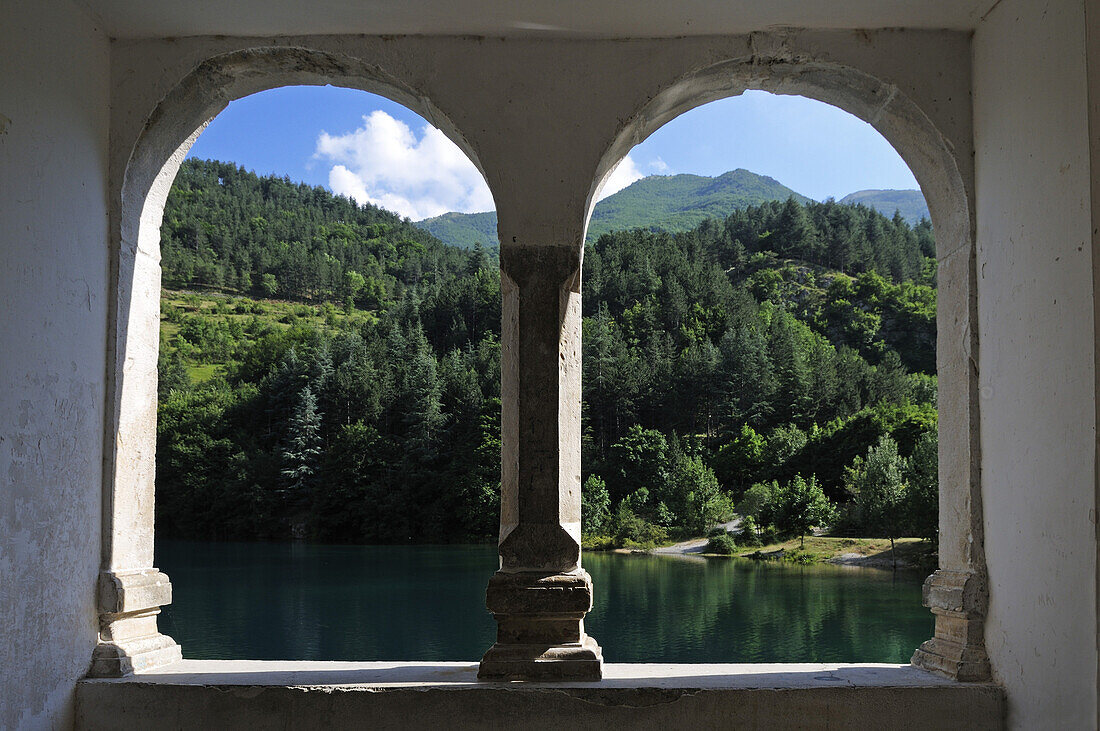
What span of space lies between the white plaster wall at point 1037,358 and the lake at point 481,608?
19929 mm

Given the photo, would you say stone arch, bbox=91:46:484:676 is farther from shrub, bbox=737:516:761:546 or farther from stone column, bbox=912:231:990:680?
shrub, bbox=737:516:761:546

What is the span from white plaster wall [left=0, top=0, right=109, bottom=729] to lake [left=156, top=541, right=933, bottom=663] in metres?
19.4

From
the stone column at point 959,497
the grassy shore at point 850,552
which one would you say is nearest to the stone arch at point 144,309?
the stone column at point 959,497

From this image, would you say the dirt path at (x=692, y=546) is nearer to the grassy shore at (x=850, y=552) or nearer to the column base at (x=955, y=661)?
the grassy shore at (x=850, y=552)

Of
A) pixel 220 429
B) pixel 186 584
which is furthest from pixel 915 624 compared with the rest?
pixel 220 429

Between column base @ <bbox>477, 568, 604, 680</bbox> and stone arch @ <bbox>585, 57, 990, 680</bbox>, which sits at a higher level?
stone arch @ <bbox>585, 57, 990, 680</bbox>

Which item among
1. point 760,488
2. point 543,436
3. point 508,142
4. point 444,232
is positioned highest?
point 444,232

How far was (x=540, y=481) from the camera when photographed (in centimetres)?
363

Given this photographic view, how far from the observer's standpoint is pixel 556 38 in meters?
3.73

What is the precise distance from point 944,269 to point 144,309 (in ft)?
10.8

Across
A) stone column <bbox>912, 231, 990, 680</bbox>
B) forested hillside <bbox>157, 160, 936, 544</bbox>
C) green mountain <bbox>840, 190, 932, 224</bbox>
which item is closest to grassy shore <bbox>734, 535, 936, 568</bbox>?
forested hillside <bbox>157, 160, 936, 544</bbox>

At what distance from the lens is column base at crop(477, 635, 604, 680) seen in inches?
136

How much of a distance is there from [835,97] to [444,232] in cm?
10722

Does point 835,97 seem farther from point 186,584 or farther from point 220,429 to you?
point 220,429
